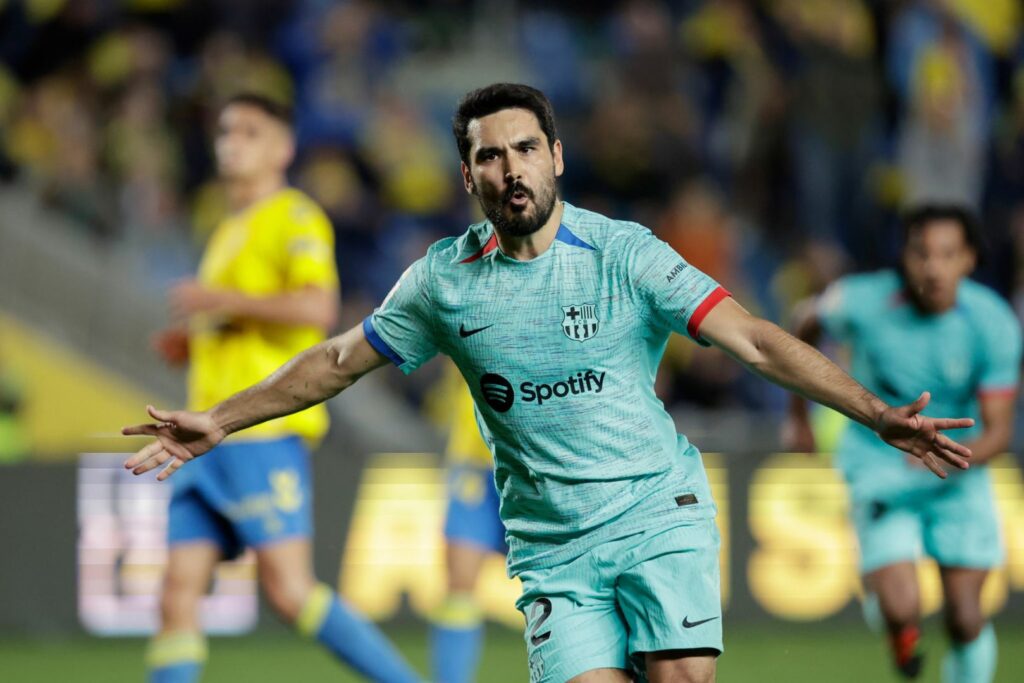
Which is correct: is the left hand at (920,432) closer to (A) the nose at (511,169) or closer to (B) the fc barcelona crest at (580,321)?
(B) the fc barcelona crest at (580,321)


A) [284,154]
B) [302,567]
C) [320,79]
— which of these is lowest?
[302,567]

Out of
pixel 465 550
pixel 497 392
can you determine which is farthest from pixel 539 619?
pixel 465 550

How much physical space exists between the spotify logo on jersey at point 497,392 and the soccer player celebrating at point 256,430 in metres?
1.97

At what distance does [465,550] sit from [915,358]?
209 centimetres

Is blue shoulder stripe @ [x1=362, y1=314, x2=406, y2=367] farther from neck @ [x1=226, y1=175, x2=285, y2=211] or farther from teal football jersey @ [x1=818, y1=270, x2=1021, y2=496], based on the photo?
teal football jersey @ [x1=818, y1=270, x2=1021, y2=496]

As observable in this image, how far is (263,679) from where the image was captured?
311 inches

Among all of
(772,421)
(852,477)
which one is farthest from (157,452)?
(772,421)

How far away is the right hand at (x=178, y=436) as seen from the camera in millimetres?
4195

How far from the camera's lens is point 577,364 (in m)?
3.99

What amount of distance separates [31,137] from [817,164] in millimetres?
5812

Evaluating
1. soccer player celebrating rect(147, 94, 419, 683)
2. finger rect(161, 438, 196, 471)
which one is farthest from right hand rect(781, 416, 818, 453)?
finger rect(161, 438, 196, 471)

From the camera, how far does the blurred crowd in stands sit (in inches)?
456

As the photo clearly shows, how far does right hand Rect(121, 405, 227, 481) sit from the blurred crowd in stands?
714 cm

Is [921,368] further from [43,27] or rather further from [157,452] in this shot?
→ [43,27]
